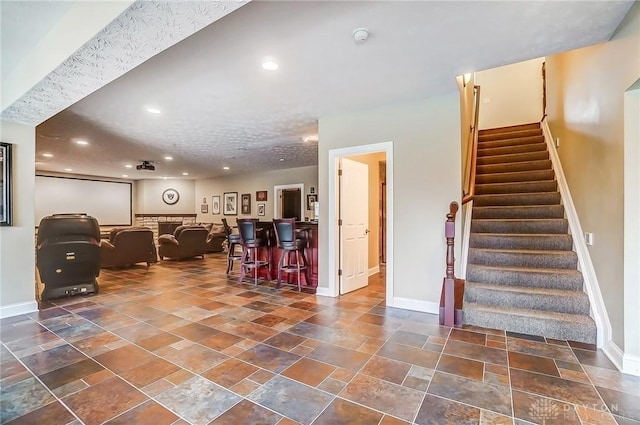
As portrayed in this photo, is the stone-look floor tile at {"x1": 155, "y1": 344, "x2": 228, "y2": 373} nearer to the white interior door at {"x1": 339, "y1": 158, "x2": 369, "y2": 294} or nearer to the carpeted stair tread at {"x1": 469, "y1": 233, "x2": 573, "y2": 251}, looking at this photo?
the white interior door at {"x1": 339, "y1": 158, "x2": 369, "y2": 294}

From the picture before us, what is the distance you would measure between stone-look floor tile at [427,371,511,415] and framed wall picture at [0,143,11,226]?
4788 millimetres

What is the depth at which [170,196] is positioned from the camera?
38.2ft

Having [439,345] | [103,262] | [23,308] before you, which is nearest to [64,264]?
[23,308]

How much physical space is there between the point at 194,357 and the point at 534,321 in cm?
314

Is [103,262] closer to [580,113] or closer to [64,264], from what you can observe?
[64,264]

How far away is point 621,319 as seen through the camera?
229 centimetres

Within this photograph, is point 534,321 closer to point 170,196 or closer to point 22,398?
point 22,398

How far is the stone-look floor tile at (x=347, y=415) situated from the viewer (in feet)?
5.49

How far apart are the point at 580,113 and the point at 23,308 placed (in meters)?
6.81

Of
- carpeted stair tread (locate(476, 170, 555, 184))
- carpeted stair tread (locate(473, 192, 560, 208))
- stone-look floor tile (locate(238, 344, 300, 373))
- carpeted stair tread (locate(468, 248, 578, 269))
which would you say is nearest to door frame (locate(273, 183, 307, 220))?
carpeted stair tread (locate(476, 170, 555, 184))

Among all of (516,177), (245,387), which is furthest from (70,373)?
(516,177)

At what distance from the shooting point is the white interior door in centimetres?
443

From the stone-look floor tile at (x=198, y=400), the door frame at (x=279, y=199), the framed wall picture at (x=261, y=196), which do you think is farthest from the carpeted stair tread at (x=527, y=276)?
the framed wall picture at (x=261, y=196)

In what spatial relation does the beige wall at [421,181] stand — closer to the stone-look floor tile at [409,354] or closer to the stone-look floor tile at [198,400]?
the stone-look floor tile at [409,354]
